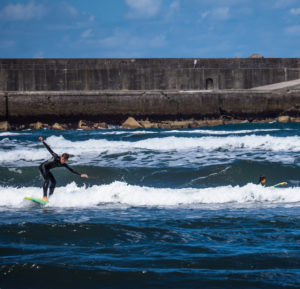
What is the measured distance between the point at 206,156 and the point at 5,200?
6506 mm

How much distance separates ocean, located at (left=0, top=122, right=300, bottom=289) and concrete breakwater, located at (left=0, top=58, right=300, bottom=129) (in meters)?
11.3

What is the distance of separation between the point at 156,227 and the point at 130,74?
72.2 ft

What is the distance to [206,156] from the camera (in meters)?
14.3

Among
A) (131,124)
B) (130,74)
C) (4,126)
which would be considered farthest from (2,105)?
(130,74)

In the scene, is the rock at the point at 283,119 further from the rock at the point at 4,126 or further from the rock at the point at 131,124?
the rock at the point at 4,126

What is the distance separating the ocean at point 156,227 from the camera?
465 cm

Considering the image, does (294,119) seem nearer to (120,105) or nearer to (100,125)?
(120,105)

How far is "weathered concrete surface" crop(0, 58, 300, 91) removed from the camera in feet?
90.5

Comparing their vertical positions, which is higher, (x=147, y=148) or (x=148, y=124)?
(x=148, y=124)

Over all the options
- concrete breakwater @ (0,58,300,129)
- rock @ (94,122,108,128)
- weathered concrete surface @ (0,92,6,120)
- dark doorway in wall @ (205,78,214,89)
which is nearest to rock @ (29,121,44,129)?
concrete breakwater @ (0,58,300,129)

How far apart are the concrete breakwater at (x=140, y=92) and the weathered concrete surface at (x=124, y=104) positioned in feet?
0.15

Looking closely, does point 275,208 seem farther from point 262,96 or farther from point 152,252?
point 262,96

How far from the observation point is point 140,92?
82.8 ft

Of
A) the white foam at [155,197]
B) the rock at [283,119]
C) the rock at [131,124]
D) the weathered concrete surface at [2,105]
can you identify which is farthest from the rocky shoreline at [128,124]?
the white foam at [155,197]
